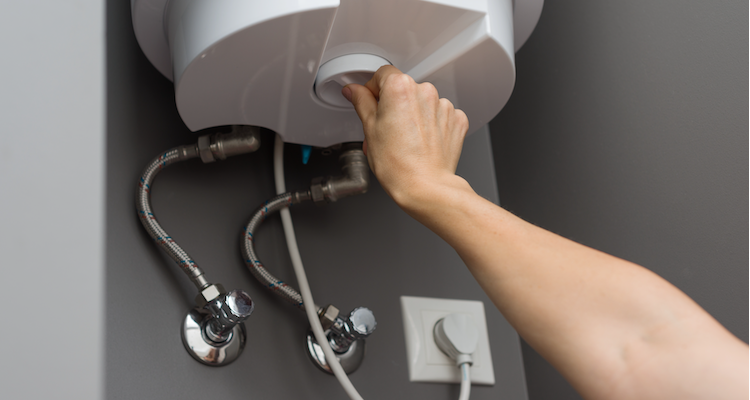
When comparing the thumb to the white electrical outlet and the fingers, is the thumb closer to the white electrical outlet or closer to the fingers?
the fingers

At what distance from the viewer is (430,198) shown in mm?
456

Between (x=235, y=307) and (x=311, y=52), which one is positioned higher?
(x=311, y=52)

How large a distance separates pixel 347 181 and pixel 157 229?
25 cm

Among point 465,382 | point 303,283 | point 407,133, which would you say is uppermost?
point 407,133

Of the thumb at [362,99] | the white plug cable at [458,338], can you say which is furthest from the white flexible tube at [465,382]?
the thumb at [362,99]

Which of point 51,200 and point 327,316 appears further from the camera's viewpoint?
point 327,316

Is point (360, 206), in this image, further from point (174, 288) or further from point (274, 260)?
point (174, 288)

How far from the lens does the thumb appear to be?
1.81ft

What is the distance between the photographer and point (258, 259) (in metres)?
0.71

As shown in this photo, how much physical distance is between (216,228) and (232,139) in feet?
0.41

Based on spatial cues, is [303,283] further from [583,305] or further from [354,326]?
[583,305]

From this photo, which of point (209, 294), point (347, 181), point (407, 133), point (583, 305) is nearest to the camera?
point (583, 305)

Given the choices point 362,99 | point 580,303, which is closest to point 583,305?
point 580,303

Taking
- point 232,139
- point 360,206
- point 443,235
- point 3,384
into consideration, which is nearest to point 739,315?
point 443,235
